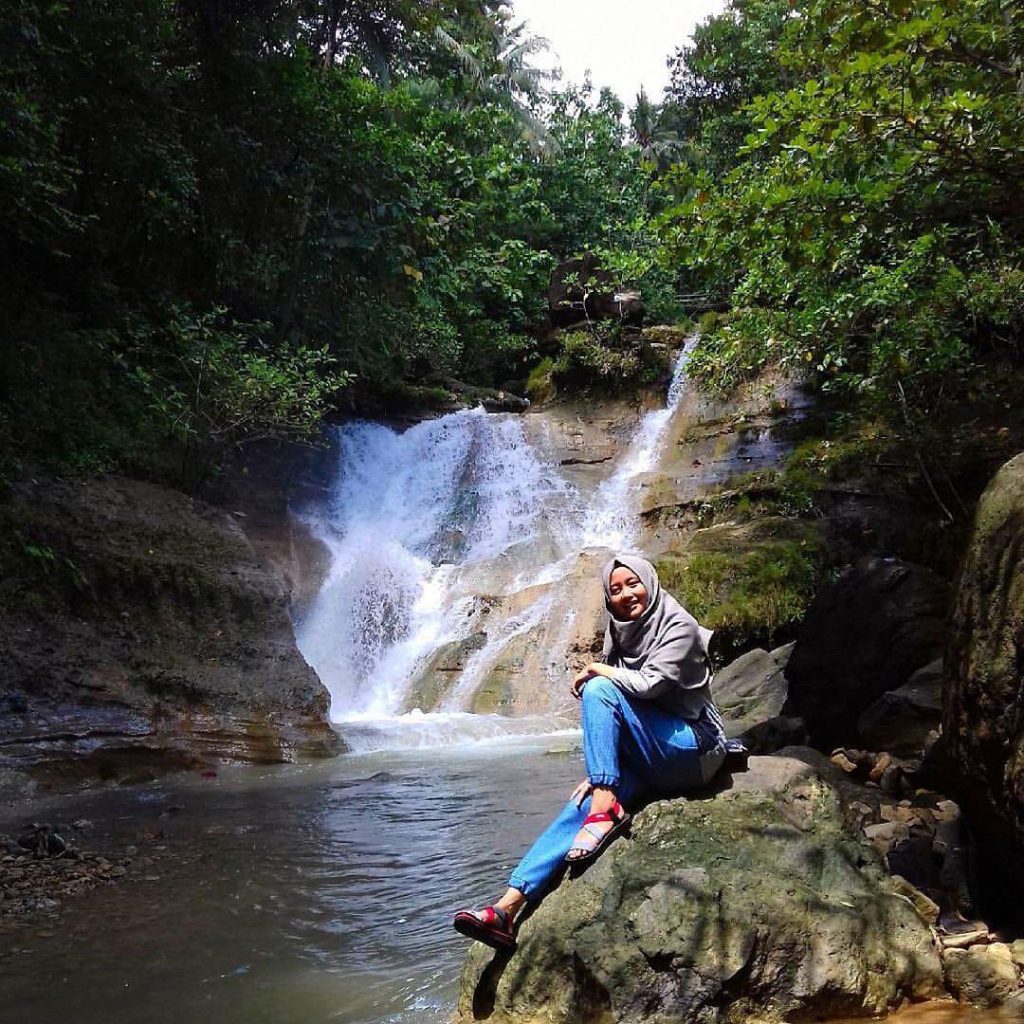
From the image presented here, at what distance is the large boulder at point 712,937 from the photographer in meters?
2.71

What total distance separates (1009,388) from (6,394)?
13.5m

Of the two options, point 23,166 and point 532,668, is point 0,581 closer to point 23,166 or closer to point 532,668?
point 23,166

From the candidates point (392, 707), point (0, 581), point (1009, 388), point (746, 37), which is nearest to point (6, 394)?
point (0, 581)

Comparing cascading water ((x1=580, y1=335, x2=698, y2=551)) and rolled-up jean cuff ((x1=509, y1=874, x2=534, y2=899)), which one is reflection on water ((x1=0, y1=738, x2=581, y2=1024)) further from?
cascading water ((x1=580, y1=335, x2=698, y2=551))

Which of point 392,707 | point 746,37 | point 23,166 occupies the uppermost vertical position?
point 746,37

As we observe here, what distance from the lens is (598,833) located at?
10.5 ft

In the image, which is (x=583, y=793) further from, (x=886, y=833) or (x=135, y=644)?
(x=135, y=644)

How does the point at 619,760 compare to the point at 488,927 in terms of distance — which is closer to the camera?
the point at 488,927

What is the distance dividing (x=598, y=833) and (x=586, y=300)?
2121cm

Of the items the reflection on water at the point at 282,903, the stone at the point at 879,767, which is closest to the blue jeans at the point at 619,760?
the reflection on water at the point at 282,903

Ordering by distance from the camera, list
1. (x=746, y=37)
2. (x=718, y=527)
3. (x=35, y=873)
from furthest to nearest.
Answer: (x=746, y=37)
(x=718, y=527)
(x=35, y=873)

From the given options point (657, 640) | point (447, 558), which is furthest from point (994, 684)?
point (447, 558)

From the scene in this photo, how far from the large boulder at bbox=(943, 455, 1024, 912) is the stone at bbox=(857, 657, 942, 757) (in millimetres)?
2597

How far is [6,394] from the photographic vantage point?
10.2 meters
